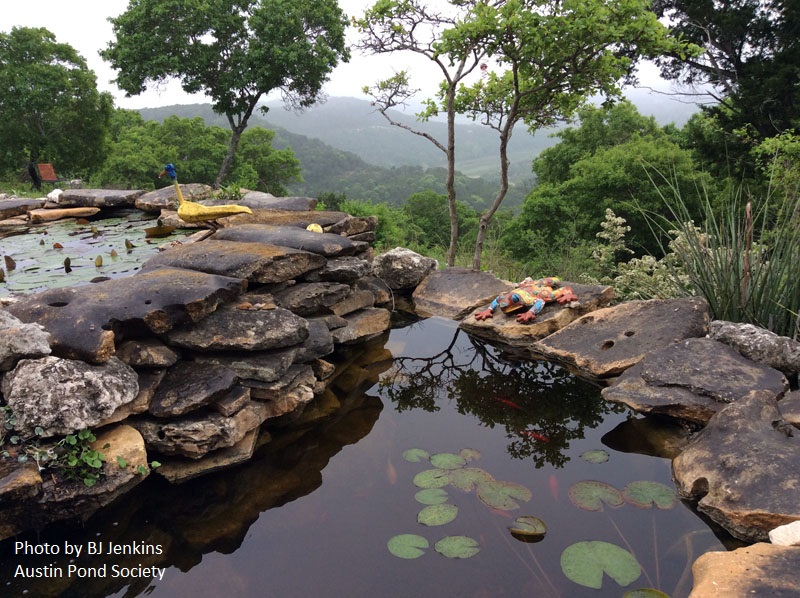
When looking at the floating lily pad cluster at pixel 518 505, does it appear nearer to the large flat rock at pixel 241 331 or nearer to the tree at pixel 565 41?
the large flat rock at pixel 241 331

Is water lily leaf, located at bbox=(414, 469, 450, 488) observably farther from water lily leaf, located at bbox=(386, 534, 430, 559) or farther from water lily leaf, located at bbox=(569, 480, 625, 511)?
water lily leaf, located at bbox=(569, 480, 625, 511)

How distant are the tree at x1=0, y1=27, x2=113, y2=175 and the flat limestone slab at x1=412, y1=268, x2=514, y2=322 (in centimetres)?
1630

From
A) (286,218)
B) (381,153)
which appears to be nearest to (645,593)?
(286,218)

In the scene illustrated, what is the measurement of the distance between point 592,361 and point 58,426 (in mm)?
3577

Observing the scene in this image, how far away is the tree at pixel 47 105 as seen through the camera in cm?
1573

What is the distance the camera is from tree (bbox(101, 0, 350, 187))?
49.2 feet

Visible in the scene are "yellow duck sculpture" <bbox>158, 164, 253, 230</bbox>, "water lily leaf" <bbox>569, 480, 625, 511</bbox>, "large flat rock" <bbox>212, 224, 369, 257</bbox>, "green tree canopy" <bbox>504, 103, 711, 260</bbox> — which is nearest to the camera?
"water lily leaf" <bbox>569, 480, 625, 511</bbox>

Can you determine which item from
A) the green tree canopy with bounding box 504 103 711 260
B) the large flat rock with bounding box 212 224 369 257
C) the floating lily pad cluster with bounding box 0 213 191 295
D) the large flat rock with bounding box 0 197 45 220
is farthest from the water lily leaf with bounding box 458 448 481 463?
the green tree canopy with bounding box 504 103 711 260

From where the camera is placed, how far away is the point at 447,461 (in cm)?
308

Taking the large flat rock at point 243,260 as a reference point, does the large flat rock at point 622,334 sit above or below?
below

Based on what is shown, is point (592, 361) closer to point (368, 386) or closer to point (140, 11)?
point (368, 386)

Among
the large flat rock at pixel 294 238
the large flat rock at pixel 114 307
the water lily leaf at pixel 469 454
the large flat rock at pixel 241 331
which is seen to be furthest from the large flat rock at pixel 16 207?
the water lily leaf at pixel 469 454

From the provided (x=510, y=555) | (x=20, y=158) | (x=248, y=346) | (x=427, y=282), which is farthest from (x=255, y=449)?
(x=20, y=158)

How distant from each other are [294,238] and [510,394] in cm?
238
